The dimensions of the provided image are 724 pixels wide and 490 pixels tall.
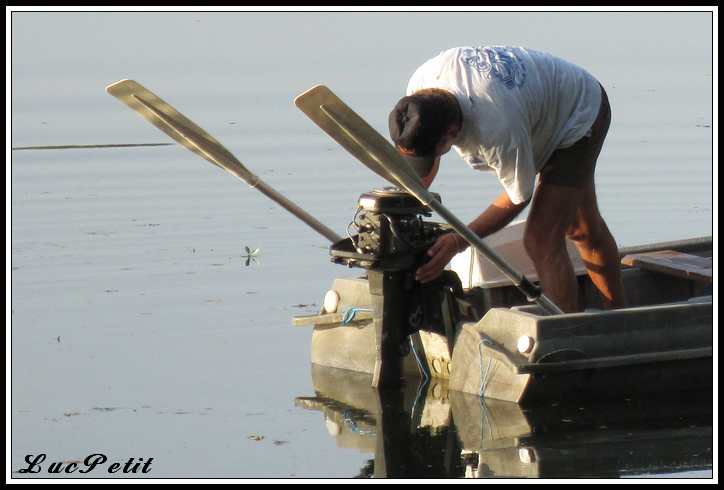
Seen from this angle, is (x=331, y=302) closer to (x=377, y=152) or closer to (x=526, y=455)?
(x=377, y=152)

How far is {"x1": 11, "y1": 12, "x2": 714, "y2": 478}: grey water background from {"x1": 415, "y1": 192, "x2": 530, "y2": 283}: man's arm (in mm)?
877

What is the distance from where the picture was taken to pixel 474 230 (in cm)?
767

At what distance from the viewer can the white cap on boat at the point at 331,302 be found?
8562 mm

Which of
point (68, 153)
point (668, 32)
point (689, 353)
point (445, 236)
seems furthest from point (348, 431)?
point (668, 32)

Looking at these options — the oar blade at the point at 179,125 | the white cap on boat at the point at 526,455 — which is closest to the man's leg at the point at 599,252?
the white cap on boat at the point at 526,455

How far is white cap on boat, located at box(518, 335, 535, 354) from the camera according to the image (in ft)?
24.7

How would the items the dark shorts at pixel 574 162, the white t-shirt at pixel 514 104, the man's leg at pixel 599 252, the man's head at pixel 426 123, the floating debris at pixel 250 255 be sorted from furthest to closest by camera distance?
1. the floating debris at pixel 250 255
2. the man's leg at pixel 599 252
3. the dark shorts at pixel 574 162
4. the white t-shirt at pixel 514 104
5. the man's head at pixel 426 123

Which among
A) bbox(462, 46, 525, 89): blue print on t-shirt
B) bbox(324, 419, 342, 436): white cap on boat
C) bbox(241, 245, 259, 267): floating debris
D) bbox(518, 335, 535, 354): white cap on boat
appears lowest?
bbox(324, 419, 342, 436): white cap on boat

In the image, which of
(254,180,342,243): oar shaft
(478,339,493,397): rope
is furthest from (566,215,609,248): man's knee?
(254,180,342,243): oar shaft

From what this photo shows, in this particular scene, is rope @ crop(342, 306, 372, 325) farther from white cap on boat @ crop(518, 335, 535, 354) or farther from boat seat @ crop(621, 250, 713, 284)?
boat seat @ crop(621, 250, 713, 284)

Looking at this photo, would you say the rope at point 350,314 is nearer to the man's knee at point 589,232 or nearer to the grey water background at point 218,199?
the grey water background at point 218,199

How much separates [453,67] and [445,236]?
2.57 feet

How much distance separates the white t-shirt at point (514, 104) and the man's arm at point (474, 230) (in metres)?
0.19

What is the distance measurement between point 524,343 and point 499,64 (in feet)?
4.06
